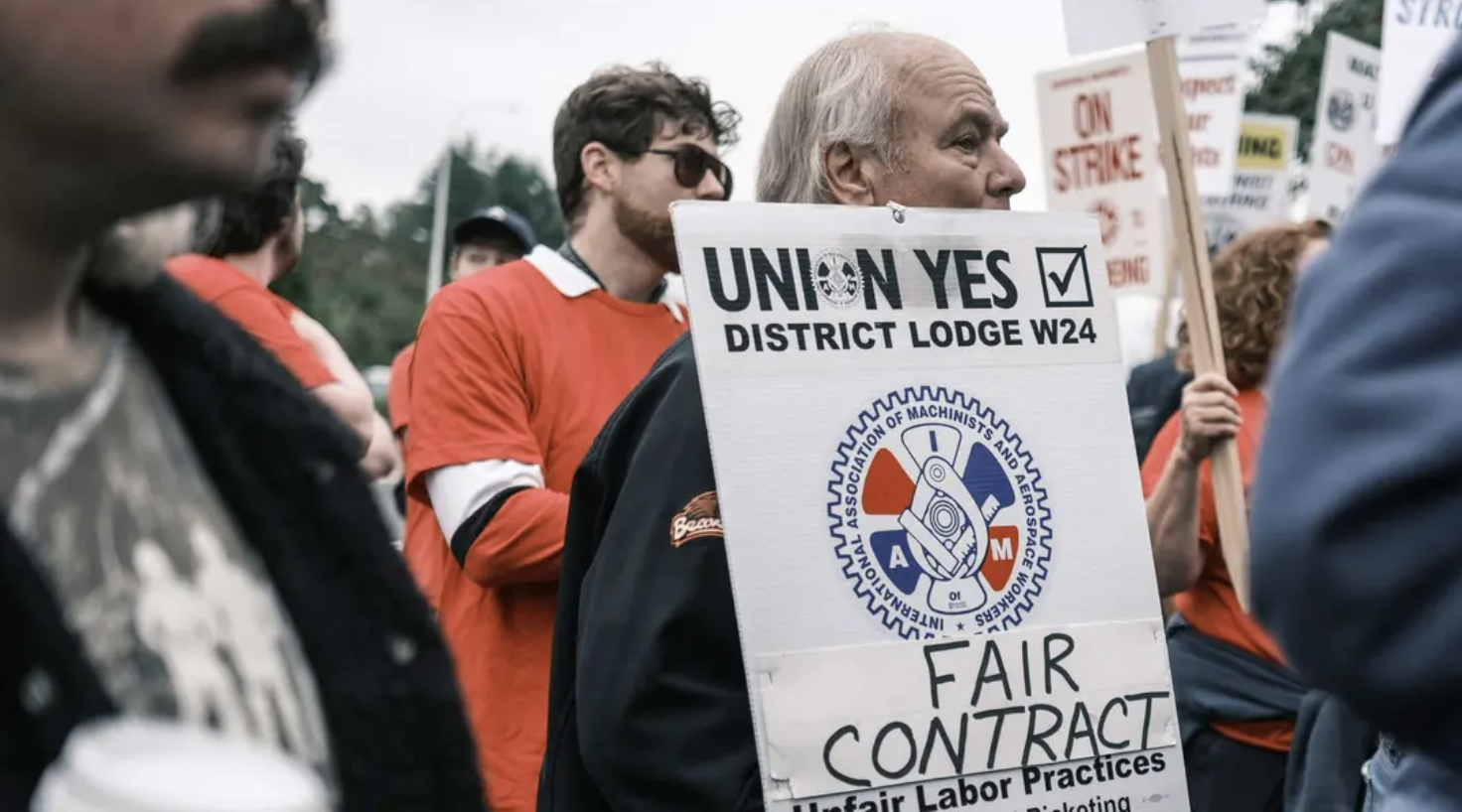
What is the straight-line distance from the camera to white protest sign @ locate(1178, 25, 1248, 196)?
329 inches

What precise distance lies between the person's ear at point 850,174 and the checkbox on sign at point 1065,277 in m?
0.26

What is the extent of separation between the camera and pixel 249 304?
280 centimetres

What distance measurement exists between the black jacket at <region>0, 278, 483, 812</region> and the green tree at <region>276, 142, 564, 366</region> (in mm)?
27525

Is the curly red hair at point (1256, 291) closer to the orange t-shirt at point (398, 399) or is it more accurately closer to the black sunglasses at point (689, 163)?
Result: the black sunglasses at point (689, 163)

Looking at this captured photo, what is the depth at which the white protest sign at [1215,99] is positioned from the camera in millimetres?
8352

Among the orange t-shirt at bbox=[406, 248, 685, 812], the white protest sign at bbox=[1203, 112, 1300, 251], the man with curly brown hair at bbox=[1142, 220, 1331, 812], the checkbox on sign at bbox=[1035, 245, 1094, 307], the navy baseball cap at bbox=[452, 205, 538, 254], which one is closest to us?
the checkbox on sign at bbox=[1035, 245, 1094, 307]

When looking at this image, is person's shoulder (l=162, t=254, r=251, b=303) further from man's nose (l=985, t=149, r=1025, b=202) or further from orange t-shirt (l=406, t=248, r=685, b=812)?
Answer: man's nose (l=985, t=149, r=1025, b=202)

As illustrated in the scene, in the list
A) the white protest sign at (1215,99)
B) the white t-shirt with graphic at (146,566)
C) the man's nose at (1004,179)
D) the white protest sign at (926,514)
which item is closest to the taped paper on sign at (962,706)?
the white protest sign at (926,514)

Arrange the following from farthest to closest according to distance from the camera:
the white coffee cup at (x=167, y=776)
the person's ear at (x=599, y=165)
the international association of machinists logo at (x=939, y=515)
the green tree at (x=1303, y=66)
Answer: the green tree at (x=1303, y=66) → the person's ear at (x=599, y=165) → the international association of machinists logo at (x=939, y=515) → the white coffee cup at (x=167, y=776)

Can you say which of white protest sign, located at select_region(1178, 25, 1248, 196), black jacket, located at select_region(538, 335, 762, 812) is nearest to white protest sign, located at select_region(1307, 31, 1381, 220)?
white protest sign, located at select_region(1178, 25, 1248, 196)

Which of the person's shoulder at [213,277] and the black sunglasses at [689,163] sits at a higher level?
the black sunglasses at [689,163]

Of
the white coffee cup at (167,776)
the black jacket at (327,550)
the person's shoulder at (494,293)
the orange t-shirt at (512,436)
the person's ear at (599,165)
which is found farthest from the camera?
the person's ear at (599,165)

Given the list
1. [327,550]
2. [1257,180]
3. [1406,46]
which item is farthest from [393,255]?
[327,550]

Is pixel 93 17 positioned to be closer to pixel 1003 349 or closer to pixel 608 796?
pixel 608 796
